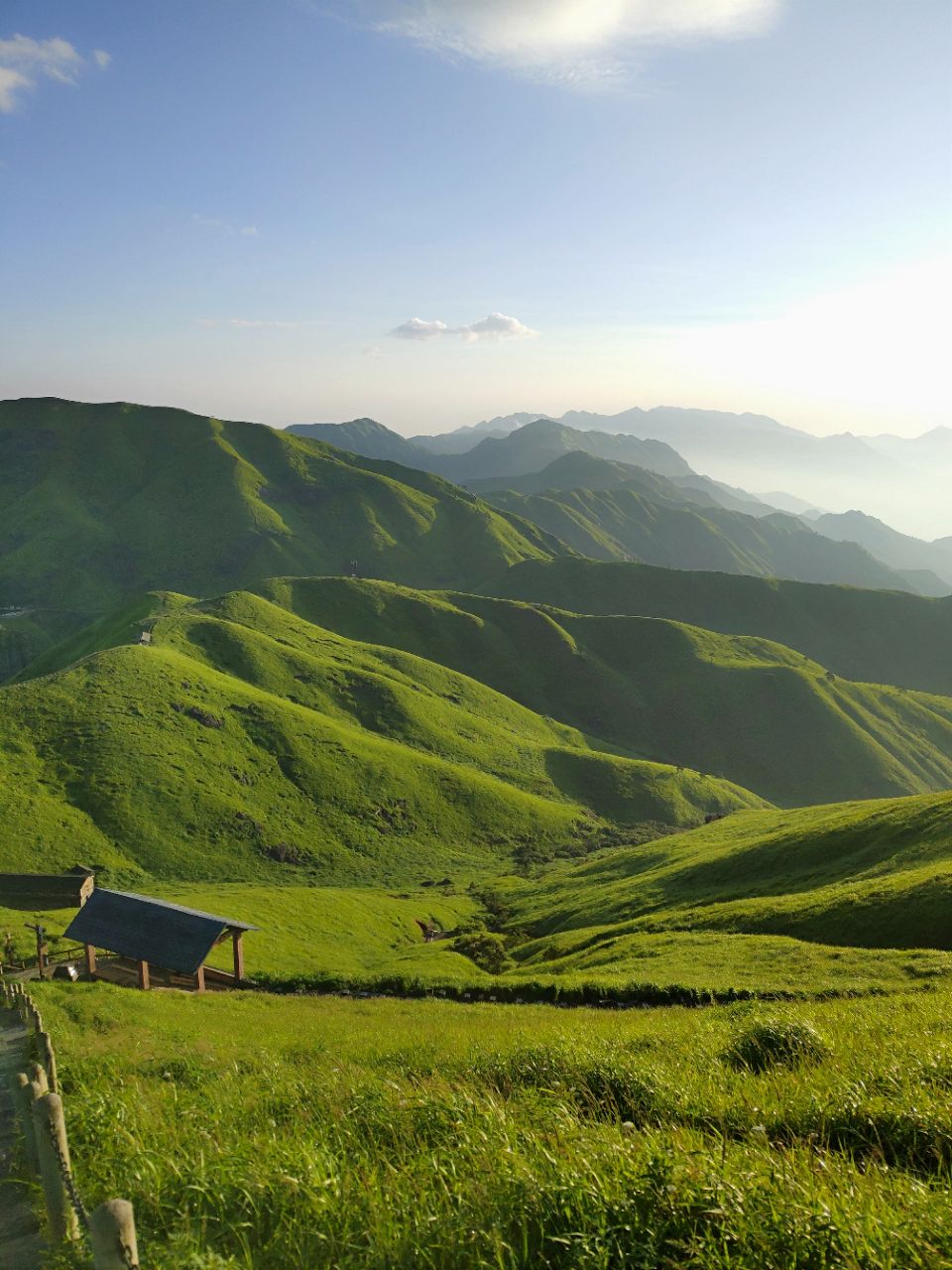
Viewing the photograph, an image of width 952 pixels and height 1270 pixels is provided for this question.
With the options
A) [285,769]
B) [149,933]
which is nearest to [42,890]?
[149,933]

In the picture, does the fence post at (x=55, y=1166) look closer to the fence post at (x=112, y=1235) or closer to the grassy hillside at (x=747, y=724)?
→ the fence post at (x=112, y=1235)

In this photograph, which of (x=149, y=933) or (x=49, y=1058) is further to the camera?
(x=149, y=933)

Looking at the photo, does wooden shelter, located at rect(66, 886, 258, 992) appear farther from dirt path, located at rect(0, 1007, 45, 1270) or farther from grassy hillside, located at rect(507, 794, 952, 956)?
dirt path, located at rect(0, 1007, 45, 1270)

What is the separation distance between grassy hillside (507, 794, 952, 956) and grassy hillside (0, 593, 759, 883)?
29.8 meters

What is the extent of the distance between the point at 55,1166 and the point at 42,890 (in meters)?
66.2

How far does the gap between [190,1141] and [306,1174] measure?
117 inches

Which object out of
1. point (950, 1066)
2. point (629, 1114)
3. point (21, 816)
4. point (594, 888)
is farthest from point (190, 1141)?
point (21, 816)

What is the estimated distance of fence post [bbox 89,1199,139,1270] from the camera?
5.37 m

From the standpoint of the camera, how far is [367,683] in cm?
14000

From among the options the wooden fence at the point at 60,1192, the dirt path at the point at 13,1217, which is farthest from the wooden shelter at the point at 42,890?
the wooden fence at the point at 60,1192

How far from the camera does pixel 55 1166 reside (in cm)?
786

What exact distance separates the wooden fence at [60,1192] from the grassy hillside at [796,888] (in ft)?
125

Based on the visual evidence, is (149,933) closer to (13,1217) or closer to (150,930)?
(150,930)

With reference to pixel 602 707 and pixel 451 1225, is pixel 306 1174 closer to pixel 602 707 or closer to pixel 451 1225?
pixel 451 1225
